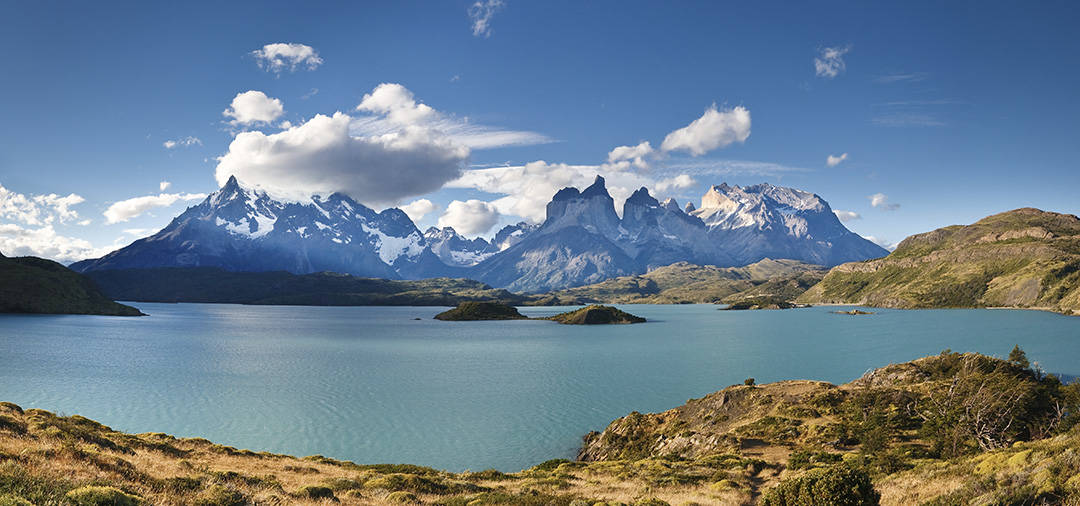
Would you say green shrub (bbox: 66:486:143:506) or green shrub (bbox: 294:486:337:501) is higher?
green shrub (bbox: 66:486:143:506)

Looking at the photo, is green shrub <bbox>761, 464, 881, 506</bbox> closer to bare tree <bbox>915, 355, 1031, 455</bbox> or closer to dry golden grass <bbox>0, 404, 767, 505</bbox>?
dry golden grass <bbox>0, 404, 767, 505</bbox>

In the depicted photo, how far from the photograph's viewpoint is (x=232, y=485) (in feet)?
95.5

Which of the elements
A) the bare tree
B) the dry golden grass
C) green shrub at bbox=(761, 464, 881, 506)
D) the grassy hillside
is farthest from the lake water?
green shrub at bbox=(761, 464, 881, 506)

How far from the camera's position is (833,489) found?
2284 centimetres

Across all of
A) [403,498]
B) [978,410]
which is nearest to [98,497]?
[403,498]

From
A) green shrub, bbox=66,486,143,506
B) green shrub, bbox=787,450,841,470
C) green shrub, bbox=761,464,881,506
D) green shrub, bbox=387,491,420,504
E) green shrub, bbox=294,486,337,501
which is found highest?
green shrub, bbox=66,486,143,506

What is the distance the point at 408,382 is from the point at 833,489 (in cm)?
10212

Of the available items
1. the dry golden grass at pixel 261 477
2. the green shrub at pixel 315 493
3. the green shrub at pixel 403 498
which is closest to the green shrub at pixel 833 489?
the dry golden grass at pixel 261 477

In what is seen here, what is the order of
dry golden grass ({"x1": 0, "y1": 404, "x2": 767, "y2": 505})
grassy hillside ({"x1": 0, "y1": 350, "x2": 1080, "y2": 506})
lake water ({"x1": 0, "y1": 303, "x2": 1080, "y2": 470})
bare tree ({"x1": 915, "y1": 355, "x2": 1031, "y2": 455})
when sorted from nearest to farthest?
grassy hillside ({"x1": 0, "y1": 350, "x2": 1080, "y2": 506})
dry golden grass ({"x1": 0, "y1": 404, "x2": 767, "y2": 505})
bare tree ({"x1": 915, "y1": 355, "x2": 1031, "y2": 455})
lake water ({"x1": 0, "y1": 303, "x2": 1080, "y2": 470})

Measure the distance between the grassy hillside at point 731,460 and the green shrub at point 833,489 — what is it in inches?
2.7

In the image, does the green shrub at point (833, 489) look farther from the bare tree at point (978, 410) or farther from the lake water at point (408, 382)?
the lake water at point (408, 382)

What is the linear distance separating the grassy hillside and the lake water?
15184mm

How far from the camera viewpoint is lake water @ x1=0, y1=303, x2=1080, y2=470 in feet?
235

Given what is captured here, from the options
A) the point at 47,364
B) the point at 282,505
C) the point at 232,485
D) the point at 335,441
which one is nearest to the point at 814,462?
the point at 282,505
